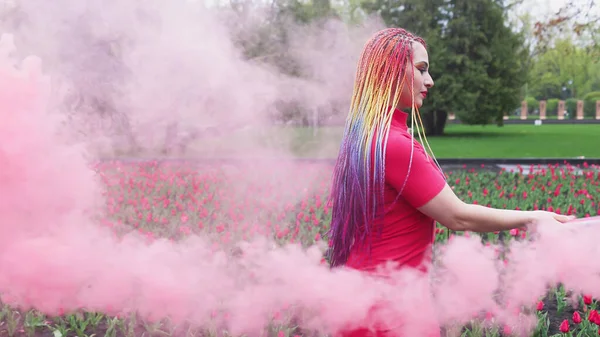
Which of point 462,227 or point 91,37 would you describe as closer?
point 462,227

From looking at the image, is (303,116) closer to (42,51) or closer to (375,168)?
(42,51)

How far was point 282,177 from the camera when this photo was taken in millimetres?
8523

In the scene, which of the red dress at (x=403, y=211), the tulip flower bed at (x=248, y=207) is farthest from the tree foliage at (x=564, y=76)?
the red dress at (x=403, y=211)

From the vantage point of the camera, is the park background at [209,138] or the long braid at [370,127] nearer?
the long braid at [370,127]

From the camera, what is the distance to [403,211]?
202 centimetres

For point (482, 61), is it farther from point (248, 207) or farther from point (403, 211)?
point (403, 211)

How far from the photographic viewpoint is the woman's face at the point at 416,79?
2.07 metres

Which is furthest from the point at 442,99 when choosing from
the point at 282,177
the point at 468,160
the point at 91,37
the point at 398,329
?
the point at 398,329

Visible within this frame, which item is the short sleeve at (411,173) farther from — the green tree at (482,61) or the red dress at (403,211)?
the green tree at (482,61)

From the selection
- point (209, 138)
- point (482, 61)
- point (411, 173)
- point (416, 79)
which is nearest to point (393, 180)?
point (411, 173)

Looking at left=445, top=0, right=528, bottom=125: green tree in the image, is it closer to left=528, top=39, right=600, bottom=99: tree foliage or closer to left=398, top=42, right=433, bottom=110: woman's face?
left=398, top=42, right=433, bottom=110: woman's face

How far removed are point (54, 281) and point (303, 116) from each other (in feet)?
13.7

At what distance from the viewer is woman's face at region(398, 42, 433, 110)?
2.07 m

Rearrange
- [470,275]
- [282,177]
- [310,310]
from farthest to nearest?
[282,177], [310,310], [470,275]
